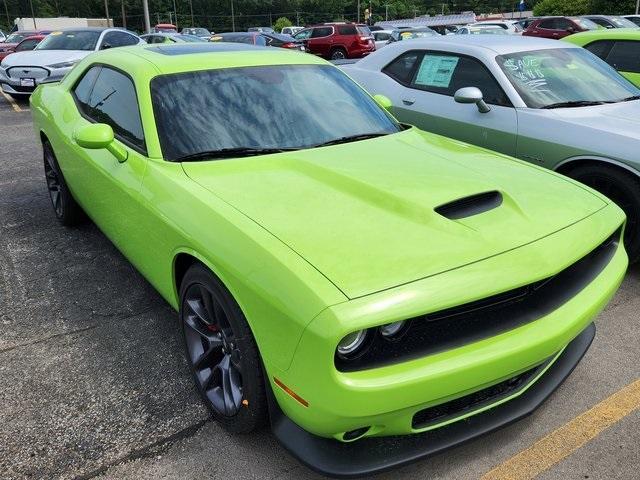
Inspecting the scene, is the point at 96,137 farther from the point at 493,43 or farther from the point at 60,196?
the point at 493,43

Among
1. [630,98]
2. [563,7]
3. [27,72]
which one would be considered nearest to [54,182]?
[630,98]

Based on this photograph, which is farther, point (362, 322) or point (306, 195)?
point (306, 195)

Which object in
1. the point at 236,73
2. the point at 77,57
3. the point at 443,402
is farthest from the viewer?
the point at 77,57

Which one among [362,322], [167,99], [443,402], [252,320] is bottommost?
[443,402]

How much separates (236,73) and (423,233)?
1.63m

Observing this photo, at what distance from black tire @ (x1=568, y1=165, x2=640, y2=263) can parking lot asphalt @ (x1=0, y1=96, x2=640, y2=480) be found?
0.91ft

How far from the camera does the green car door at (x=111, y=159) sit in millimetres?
2865

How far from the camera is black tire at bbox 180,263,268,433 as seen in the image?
204 centimetres

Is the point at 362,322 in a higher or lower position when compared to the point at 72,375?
higher

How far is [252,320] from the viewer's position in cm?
195

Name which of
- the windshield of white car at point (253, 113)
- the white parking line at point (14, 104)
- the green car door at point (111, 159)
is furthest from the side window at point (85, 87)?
the white parking line at point (14, 104)

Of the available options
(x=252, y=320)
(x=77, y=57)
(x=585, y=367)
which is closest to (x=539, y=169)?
(x=585, y=367)

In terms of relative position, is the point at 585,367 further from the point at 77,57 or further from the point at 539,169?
the point at 77,57

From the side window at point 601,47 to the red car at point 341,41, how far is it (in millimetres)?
15843
